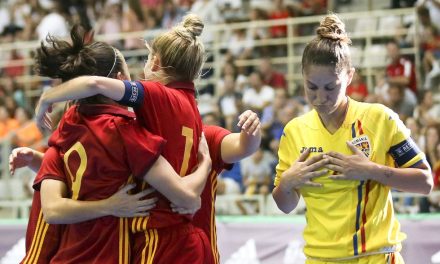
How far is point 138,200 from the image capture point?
317 cm

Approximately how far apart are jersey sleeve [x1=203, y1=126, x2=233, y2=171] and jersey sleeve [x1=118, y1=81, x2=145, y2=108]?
51 centimetres

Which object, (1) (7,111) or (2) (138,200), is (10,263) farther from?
(1) (7,111)

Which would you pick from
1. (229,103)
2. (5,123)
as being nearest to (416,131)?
(229,103)

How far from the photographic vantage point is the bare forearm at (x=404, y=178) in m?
3.34

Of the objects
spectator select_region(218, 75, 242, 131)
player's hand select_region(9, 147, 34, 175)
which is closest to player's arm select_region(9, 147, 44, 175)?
player's hand select_region(9, 147, 34, 175)

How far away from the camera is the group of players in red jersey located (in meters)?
3.12

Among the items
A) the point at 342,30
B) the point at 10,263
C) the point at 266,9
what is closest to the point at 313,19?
the point at 266,9

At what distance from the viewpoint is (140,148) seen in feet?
10.1

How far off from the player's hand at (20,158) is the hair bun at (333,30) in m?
1.46

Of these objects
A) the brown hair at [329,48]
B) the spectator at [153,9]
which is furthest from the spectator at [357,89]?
the brown hair at [329,48]

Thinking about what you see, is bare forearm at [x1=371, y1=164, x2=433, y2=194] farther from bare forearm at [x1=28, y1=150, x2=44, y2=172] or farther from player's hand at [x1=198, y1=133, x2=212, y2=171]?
bare forearm at [x1=28, y1=150, x2=44, y2=172]

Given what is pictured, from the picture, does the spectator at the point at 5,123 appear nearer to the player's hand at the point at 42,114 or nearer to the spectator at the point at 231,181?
the spectator at the point at 231,181

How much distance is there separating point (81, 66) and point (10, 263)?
2475 mm

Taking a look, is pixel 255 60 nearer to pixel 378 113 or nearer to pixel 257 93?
pixel 257 93
